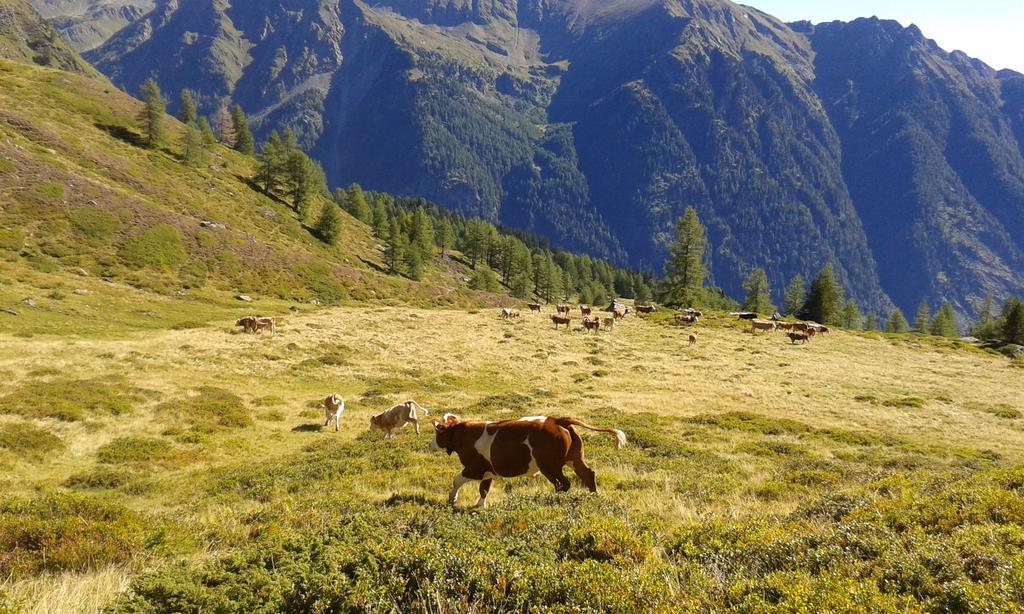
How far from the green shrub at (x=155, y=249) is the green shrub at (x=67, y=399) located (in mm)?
38731

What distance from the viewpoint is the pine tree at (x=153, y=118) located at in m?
86.4

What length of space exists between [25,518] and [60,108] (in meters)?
111

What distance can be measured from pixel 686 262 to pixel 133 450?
7814cm

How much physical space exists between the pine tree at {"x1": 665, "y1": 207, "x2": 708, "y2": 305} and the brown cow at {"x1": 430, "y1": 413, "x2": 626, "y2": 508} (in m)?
76.0

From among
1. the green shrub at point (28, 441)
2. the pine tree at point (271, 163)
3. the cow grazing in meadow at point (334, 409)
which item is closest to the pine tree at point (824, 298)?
the cow grazing in meadow at point (334, 409)

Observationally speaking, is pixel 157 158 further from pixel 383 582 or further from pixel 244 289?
pixel 383 582

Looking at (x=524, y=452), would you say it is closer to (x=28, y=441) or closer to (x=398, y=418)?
(x=398, y=418)

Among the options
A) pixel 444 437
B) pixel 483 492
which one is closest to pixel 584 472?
pixel 483 492

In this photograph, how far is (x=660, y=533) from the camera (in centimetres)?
724

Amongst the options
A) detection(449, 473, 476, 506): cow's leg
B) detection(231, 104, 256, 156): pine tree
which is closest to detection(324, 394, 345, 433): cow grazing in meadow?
detection(449, 473, 476, 506): cow's leg

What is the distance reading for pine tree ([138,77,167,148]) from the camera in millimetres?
86438

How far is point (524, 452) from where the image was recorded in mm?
8789

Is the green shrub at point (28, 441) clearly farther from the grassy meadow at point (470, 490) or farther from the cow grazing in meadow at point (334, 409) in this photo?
the cow grazing in meadow at point (334, 409)

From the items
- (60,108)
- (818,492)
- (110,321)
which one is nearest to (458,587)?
(818,492)
